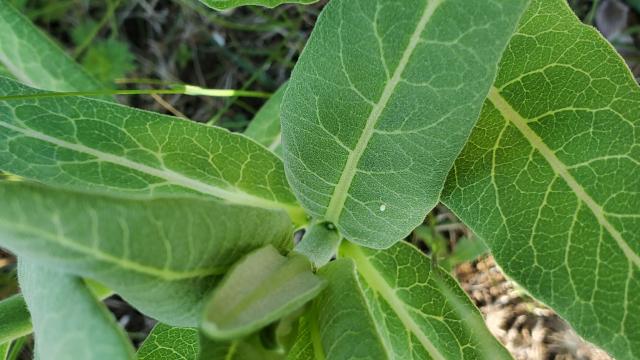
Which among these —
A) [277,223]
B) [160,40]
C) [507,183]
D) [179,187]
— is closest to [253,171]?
[179,187]

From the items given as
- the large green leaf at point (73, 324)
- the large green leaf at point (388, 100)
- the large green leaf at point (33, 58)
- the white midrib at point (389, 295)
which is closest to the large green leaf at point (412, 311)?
the white midrib at point (389, 295)

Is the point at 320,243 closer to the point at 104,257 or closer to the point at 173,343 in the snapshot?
the point at 173,343

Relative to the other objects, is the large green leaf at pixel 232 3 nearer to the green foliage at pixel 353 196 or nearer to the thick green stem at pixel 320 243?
the green foliage at pixel 353 196

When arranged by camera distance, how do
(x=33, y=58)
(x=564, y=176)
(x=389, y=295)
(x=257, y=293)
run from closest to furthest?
(x=257, y=293), (x=564, y=176), (x=389, y=295), (x=33, y=58)

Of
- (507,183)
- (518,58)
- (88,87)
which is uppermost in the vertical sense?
→ (518,58)

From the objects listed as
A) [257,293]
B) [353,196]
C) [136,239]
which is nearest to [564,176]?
[353,196]

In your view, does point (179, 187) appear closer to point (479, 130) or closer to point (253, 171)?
point (253, 171)

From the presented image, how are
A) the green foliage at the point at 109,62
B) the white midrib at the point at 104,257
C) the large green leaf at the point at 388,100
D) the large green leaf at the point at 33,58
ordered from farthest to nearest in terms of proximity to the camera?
the green foliage at the point at 109,62 < the large green leaf at the point at 33,58 < the large green leaf at the point at 388,100 < the white midrib at the point at 104,257
